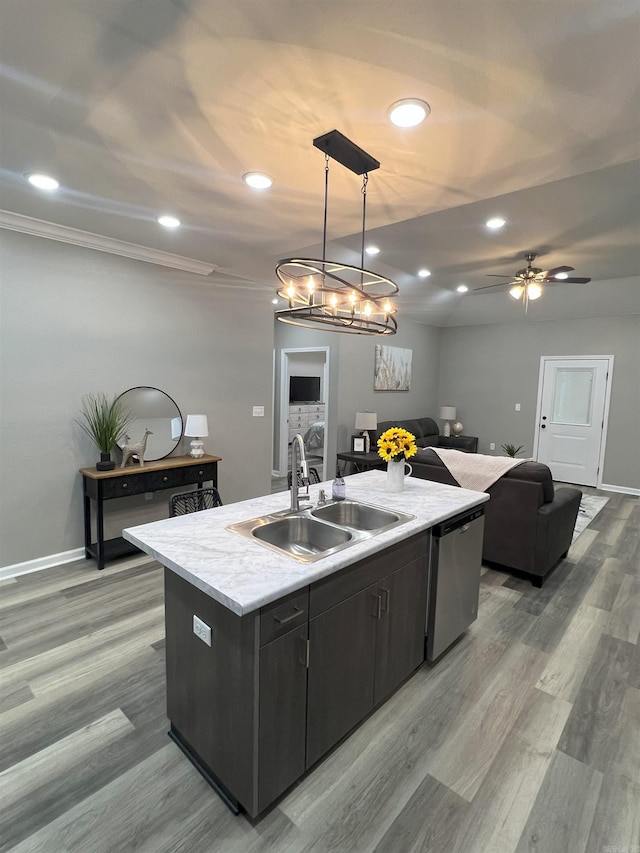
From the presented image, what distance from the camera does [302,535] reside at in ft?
6.98

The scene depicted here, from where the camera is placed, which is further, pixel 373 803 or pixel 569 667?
pixel 569 667

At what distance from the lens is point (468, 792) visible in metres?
1.64

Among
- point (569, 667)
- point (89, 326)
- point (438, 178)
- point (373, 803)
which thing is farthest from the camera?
point (89, 326)

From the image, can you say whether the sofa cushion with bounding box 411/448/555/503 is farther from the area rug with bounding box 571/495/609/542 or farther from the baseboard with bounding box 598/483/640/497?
the baseboard with bounding box 598/483/640/497

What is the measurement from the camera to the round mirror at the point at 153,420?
3786mm

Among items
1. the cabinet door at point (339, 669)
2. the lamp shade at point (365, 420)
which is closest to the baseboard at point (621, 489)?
the lamp shade at point (365, 420)

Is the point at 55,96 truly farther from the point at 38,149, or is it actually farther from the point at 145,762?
the point at 145,762

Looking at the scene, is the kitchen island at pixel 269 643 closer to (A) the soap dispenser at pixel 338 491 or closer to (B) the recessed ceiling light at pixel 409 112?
(A) the soap dispenser at pixel 338 491

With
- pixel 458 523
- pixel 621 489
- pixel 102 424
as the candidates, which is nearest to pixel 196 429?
pixel 102 424

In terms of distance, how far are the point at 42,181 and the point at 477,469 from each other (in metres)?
3.56

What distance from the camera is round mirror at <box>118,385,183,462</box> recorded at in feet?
12.4

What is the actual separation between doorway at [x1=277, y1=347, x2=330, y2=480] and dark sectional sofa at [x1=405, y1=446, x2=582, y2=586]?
133 inches

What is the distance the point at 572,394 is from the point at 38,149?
7308mm

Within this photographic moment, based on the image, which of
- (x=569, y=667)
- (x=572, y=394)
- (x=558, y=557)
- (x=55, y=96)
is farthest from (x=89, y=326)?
(x=572, y=394)
